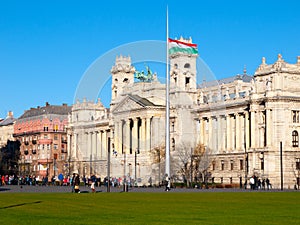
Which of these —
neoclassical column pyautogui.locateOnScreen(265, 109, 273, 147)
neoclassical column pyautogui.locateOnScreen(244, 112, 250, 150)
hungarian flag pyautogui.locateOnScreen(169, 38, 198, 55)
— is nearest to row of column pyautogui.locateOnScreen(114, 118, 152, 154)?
neoclassical column pyautogui.locateOnScreen(244, 112, 250, 150)

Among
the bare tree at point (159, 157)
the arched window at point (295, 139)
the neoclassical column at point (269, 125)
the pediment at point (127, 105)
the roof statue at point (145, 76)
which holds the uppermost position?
the roof statue at point (145, 76)

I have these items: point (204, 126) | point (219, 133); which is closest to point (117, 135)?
point (204, 126)

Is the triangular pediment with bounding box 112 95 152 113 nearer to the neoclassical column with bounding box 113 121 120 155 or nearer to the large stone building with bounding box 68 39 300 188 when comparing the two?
the large stone building with bounding box 68 39 300 188

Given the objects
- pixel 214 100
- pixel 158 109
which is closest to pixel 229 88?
pixel 214 100

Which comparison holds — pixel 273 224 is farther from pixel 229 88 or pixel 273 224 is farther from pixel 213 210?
pixel 229 88

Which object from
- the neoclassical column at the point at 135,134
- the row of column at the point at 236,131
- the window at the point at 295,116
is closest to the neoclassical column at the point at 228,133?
the row of column at the point at 236,131

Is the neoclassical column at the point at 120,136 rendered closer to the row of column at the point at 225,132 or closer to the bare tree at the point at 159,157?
the bare tree at the point at 159,157

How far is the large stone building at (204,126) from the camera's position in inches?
5098

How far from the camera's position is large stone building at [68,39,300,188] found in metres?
130

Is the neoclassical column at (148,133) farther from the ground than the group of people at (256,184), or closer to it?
farther from the ground

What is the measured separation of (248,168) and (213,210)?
9841 cm

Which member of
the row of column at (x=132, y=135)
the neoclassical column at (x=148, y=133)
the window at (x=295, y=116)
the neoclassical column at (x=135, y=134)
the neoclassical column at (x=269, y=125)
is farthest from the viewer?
the neoclassical column at (x=135, y=134)

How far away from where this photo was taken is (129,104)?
17225 centimetres

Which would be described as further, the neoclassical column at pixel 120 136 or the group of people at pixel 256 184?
the neoclassical column at pixel 120 136
